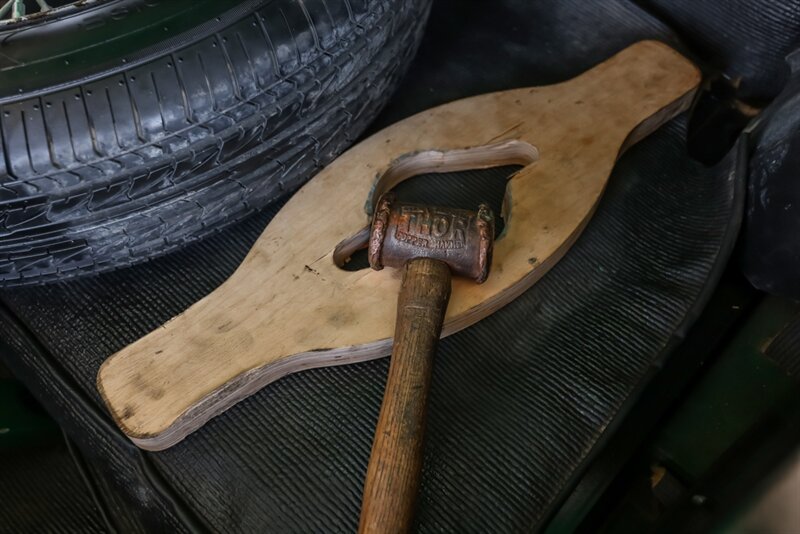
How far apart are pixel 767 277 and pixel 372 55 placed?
61 centimetres

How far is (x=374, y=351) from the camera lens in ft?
2.70

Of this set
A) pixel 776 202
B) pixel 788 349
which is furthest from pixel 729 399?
pixel 776 202

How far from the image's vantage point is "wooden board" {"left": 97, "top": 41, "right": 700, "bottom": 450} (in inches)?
30.5

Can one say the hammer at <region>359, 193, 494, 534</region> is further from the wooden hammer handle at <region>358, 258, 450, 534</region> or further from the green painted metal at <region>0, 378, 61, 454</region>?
the green painted metal at <region>0, 378, 61, 454</region>

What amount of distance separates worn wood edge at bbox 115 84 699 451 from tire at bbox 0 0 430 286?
183 millimetres

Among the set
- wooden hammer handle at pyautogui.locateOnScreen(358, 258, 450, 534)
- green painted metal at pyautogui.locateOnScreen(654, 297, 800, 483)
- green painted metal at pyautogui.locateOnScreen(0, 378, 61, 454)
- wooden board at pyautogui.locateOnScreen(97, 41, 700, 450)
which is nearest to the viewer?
wooden hammer handle at pyautogui.locateOnScreen(358, 258, 450, 534)

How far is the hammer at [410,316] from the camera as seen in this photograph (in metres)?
0.68

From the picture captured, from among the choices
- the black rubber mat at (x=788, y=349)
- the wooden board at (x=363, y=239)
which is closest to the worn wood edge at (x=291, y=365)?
the wooden board at (x=363, y=239)

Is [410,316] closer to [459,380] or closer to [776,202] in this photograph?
[459,380]

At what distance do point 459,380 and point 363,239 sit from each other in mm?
225

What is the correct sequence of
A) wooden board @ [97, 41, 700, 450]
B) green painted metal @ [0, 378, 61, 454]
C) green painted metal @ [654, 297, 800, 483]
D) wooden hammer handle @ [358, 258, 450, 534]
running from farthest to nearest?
green painted metal @ [0, 378, 61, 454] → green painted metal @ [654, 297, 800, 483] → wooden board @ [97, 41, 700, 450] → wooden hammer handle @ [358, 258, 450, 534]

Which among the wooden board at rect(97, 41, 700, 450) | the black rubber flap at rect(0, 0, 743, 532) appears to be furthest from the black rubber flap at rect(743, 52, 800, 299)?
the wooden board at rect(97, 41, 700, 450)

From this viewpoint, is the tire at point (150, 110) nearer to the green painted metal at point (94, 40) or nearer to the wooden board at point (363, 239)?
the green painted metal at point (94, 40)

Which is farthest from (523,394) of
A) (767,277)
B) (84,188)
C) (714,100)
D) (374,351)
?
(714,100)
